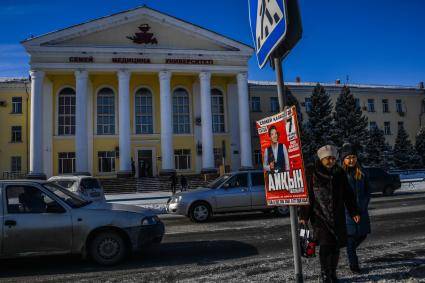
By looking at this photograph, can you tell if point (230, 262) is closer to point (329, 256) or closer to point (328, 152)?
point (329, 256)

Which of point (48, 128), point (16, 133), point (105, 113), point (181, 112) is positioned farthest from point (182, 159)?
point (16, 133)

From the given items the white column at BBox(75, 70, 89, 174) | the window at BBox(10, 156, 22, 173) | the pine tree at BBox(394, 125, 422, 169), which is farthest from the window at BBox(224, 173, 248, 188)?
the pine tree at BBox(394, 125, 422, 169)

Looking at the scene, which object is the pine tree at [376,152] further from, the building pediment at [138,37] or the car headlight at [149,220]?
the car headlight at [149,220]

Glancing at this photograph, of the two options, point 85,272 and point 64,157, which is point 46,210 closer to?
point 85,272

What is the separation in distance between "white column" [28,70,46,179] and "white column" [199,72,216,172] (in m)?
13.6

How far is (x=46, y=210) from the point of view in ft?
22.2

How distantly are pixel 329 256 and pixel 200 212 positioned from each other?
8.48 m

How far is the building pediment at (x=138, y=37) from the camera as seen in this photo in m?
34.2

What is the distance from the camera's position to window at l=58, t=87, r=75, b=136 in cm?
3744

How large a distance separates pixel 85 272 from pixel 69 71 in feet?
101

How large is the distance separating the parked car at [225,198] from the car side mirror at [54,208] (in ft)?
21.0

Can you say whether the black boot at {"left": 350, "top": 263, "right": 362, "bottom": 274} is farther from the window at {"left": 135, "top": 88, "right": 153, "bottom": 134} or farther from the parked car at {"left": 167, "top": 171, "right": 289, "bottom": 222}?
the window at {"left": 135, "top": 88, "right": 153, "bottom": 134}

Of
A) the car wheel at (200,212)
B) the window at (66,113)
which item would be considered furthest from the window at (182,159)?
the car wheel at (200,212)

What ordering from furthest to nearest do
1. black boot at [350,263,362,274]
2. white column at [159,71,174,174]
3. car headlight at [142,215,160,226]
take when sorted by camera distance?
1. white column at [159,71,174,174]
2. car headlight at [142,215,160,226]
3. black boot at [350,263,362,274]
